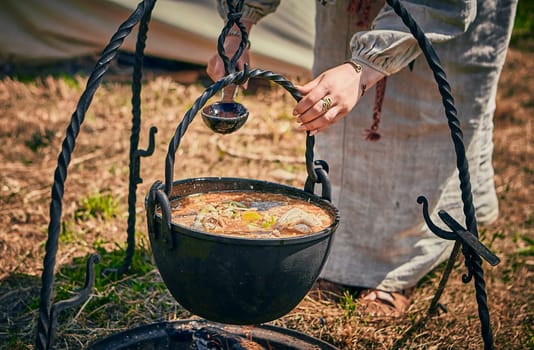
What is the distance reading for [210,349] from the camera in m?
2.17

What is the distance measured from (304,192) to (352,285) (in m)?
1.01

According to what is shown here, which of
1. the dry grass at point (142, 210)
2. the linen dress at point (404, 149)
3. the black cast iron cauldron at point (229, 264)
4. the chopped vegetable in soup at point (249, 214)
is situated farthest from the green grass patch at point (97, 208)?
the black cast iron cauldron at point (229, 264)

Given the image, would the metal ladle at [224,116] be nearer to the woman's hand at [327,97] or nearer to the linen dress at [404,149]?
the woman's hand at [327,97]

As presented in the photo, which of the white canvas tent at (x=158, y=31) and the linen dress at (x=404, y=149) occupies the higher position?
the white canvas tent at (x=158, y=31)

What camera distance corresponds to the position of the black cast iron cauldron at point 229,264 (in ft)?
5.29

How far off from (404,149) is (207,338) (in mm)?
1042

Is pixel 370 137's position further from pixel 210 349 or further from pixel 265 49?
pixel 265 49

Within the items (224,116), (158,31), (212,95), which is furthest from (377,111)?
(158,31)

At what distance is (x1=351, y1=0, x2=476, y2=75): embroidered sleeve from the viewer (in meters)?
1.97

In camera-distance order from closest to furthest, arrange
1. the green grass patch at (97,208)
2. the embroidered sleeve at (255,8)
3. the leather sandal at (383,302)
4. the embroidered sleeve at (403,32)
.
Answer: the embroidered sleeve at (403,32)
the embroidered sleeve at (255,8)
the leather sandal at (383,302)
the green grass patch at (97,208)

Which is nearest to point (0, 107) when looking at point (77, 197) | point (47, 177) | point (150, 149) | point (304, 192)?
point (47, 177)

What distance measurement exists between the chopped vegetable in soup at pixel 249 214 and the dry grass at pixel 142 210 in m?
0.70

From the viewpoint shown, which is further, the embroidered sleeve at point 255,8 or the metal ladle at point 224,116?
the embroidered sleeve at point 255,8

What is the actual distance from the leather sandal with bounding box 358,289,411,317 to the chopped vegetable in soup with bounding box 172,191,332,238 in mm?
877
